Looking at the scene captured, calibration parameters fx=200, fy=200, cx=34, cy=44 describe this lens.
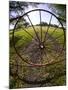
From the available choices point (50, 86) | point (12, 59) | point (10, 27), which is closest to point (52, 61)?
point (50, 86)

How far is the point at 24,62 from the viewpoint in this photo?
2.05 m

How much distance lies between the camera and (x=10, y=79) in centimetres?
200

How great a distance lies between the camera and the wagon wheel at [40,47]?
205 centimetres

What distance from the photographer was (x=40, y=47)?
2092 mm

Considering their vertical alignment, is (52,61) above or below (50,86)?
above

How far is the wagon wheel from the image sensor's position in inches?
80.7

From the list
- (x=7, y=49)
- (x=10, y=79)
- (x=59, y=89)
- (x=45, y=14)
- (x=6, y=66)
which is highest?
(x=45, y=14)

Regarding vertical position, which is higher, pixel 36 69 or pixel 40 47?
pixel 40 47

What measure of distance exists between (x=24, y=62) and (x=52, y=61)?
30cm

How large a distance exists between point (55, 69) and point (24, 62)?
345 mm

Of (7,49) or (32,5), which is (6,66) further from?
(32,5)

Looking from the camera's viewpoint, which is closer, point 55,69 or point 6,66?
point 6,66

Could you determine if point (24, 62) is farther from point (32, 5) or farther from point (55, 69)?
point (32, 5)

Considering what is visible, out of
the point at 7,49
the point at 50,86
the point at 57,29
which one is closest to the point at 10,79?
the point at 7,49
